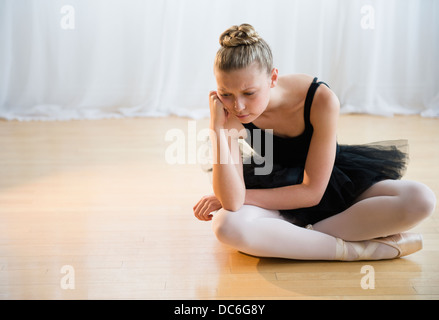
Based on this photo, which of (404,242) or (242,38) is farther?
(404,242)

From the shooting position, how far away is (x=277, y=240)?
62.6 inches

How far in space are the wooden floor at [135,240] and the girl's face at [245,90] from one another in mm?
462

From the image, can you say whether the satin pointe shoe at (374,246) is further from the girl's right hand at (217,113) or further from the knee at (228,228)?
the girl's right hand at (217,113)

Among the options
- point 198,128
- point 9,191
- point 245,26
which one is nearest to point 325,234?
point 245,26

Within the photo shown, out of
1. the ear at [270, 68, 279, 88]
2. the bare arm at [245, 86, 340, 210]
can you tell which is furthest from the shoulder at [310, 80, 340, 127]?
the ear at [270, 68, 279, 88]

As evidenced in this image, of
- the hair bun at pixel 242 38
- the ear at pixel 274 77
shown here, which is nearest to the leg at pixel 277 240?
the ear at pixel 274 77

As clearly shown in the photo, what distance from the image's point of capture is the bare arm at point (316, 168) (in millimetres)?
1552

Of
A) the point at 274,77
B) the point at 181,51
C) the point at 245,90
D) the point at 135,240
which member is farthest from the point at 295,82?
the point at 181,51

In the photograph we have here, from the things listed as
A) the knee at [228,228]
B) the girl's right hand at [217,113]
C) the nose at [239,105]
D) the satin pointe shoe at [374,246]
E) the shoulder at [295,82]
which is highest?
the shoulder at [295,82]

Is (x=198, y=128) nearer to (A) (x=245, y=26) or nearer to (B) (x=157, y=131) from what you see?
(B) (x=157, y=131)

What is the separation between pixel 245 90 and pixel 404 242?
0.66 metres

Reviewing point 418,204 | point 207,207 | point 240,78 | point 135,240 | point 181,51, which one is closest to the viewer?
point 240,78

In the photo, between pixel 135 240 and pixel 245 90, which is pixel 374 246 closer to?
pixel 245 90

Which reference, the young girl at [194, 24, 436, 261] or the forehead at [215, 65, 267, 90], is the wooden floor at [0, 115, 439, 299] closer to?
the young girl at [194, 24, 436, 261]
